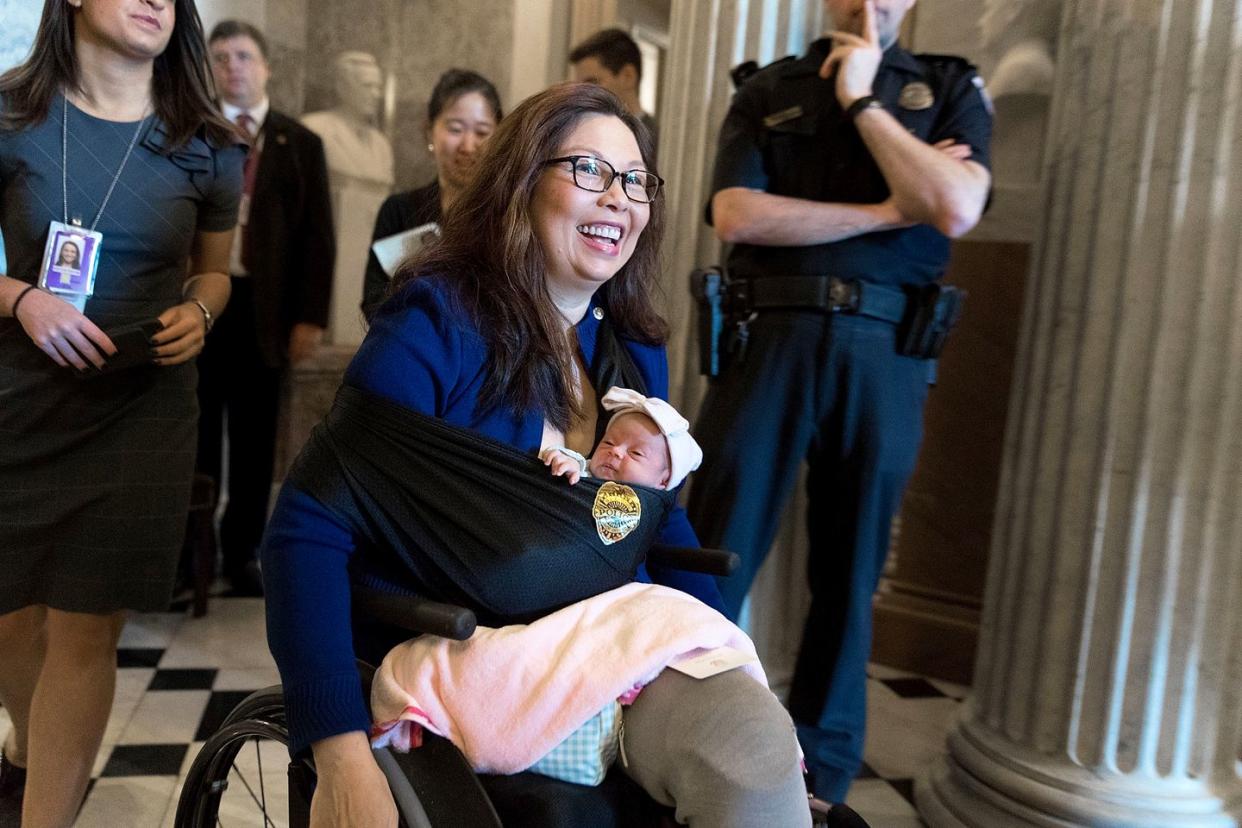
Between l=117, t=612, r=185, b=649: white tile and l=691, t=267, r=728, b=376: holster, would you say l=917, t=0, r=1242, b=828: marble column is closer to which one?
l=691, t=267, r=728, b=376: holster

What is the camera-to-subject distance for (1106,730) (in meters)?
1.99

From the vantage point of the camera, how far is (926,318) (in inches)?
82.0

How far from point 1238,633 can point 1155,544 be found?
22 centimetres

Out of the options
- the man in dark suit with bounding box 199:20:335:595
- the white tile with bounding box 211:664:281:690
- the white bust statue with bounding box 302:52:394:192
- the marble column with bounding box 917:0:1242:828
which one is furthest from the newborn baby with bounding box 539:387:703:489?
the white bust statue with bounding box 302:52:394:192

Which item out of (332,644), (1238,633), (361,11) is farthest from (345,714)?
(361,11)

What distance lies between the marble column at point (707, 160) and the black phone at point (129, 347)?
3.98ft

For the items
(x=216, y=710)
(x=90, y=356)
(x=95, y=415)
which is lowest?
(x=216, y=710)

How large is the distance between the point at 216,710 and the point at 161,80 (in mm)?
1568

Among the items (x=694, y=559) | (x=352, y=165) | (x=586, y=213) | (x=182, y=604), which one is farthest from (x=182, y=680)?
(x=352, y=165)

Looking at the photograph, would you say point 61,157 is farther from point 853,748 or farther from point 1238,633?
point 1238,633

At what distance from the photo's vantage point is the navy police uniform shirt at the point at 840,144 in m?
2.09

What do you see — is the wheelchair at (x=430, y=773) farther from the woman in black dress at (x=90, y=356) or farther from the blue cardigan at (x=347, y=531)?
the woman in black dress at (x=90, y=356)

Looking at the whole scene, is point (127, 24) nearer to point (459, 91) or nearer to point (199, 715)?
point (459, 91)

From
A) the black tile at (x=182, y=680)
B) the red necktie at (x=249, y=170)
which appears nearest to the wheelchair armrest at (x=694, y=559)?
the black tile at (x=182, y=680)
